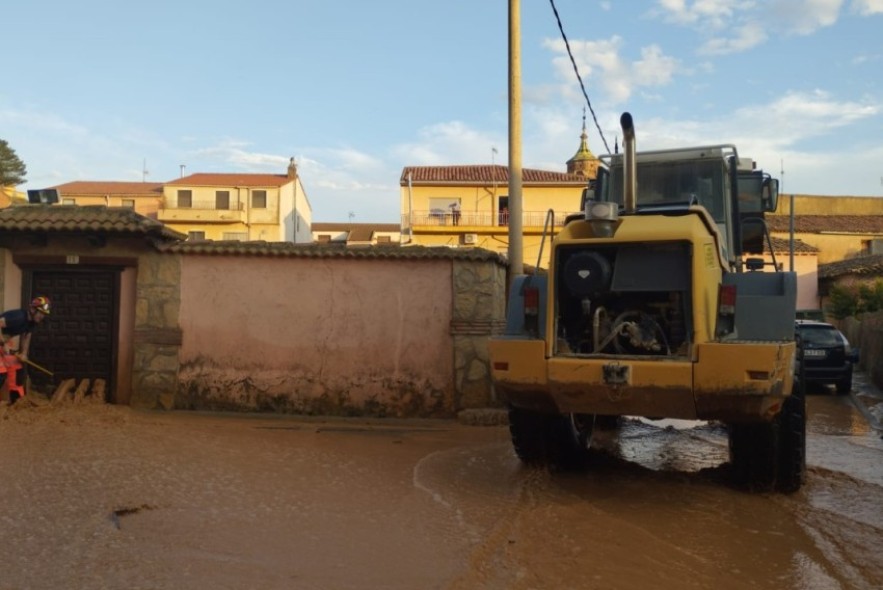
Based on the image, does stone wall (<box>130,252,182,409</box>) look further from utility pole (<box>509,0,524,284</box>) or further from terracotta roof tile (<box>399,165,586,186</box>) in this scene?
terracotta roof tile (<box>399,165,586,186</box>)

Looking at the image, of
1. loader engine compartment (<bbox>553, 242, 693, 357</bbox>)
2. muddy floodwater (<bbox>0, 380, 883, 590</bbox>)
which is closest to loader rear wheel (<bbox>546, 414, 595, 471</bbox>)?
muddy floodwater (<bbox>0, 380, 883, 590</bbox>)

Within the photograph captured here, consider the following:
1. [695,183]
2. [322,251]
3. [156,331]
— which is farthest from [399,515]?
[156,331]

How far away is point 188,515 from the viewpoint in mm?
5391

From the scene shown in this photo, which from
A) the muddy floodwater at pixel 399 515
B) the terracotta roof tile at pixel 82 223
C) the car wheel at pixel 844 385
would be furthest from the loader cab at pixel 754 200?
the car wheel at pixel 844 385

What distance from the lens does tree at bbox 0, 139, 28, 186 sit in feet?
152

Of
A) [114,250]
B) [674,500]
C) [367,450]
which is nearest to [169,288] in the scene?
[114,250]

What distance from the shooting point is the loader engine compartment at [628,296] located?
5621 mm

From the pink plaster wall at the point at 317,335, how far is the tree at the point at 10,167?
42.1 meters

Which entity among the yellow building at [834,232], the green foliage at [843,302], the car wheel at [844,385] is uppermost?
the yellow building at [834,232]

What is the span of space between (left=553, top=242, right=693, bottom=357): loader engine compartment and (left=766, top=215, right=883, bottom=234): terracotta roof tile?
3975cm

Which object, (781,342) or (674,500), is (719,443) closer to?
(674,500)

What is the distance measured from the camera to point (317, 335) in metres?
10.2

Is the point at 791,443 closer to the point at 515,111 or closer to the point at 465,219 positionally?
the point at 515,111

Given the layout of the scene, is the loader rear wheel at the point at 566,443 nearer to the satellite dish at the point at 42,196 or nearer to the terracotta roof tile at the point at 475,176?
the satellite dish at the point at 42,196
